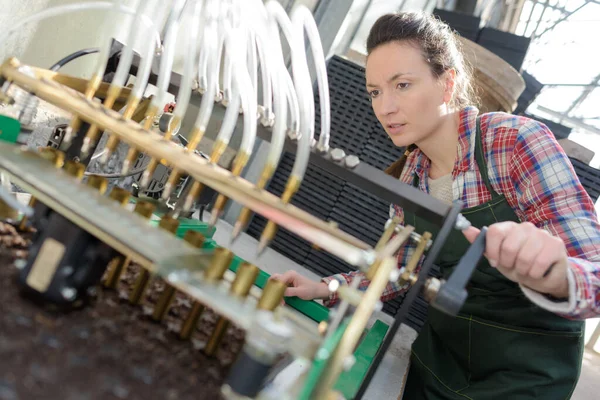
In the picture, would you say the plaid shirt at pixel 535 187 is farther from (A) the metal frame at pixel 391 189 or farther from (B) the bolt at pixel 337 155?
(B) the bolt at pixel 337 155

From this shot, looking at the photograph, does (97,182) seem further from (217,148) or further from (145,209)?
(217,148)

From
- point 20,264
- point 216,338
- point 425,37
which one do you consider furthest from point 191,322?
point 425,37

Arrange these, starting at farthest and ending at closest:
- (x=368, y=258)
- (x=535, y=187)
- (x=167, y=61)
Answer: (x=535, y=187) → (x=167, y=61) → (x=368, y=258)

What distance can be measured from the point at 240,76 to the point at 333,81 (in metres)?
2.04

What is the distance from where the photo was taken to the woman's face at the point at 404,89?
1415mm

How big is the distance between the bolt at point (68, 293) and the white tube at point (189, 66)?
33 cm

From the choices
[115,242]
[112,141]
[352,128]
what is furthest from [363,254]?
[352,128]

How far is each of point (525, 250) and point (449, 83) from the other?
0.85 m

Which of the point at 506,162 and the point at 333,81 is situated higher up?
the point at 333,81

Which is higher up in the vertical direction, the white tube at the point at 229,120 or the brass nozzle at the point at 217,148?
the white tube at the point at 229,120

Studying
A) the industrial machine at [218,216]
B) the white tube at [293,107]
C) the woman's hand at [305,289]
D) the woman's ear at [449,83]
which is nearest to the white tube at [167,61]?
the industrial machine at [218,216]

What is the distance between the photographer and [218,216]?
0.81 meters

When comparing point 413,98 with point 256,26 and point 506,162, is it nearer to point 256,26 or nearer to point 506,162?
point 506,162

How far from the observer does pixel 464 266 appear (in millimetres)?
742
